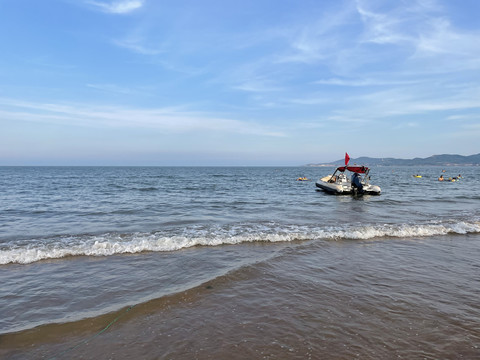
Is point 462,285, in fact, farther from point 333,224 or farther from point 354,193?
point 354,193

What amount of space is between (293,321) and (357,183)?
79.3 ft

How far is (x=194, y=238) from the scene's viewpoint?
381 inches

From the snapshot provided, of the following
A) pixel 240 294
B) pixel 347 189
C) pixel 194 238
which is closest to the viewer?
pixel 240 294

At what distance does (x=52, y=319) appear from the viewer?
4.52 metres

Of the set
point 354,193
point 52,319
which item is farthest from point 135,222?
point 354,193

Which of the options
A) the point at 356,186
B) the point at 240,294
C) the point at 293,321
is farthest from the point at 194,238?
the point at 356,186

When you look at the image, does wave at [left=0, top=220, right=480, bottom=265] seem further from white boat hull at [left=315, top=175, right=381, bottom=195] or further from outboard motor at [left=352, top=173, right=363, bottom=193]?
outboard motor at [left=352, top=173, right=363, bottom=193]

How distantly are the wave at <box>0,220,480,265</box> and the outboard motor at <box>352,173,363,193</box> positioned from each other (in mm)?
13365

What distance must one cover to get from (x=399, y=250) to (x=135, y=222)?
10.2m

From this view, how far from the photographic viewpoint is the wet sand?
3.70 meters

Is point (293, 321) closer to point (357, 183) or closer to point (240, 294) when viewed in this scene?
point (240, 294)

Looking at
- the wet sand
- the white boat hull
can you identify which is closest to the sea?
the wet sand

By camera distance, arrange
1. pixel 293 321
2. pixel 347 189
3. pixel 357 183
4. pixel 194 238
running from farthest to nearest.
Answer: pixel 347 189 < pixel 357 183 < pixel 194 238 < pixel 293 321

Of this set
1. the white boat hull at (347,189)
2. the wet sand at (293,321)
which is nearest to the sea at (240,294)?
the wet sand at (293,321)
